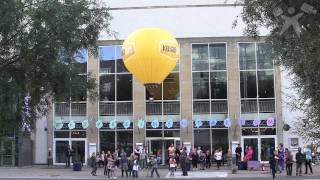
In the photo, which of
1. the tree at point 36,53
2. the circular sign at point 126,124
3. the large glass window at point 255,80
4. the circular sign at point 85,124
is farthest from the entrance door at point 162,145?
the tree at point 36,53

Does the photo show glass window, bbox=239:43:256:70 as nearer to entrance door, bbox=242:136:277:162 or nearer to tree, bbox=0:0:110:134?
entrance door, bbox=242:136:277:162

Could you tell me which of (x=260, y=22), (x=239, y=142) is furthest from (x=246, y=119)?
(x=260, y=22)

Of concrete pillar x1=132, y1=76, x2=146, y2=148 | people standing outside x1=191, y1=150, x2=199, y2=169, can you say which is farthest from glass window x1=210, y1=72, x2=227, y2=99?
people standing outside x1=191, y1=150, x2=199, y2=169

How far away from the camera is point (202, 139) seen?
47.6m

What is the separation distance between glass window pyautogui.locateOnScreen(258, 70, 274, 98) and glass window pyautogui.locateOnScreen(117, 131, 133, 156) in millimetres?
11164

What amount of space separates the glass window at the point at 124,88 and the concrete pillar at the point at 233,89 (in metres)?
8.23

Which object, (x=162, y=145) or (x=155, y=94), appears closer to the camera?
(x=162, y=145)

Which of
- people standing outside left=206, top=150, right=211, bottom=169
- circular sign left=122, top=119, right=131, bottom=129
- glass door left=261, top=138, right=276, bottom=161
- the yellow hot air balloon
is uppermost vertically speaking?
the yellow hot air balloon

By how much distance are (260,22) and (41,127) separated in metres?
39.9

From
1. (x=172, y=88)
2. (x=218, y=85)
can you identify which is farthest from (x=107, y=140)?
(x=218, y=85)

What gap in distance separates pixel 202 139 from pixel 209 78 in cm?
505

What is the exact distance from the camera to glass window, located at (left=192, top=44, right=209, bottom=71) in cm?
4853

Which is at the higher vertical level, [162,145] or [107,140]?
[107,140]

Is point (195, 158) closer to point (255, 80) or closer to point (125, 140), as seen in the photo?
point (125, 140)
